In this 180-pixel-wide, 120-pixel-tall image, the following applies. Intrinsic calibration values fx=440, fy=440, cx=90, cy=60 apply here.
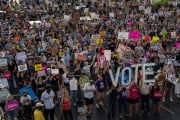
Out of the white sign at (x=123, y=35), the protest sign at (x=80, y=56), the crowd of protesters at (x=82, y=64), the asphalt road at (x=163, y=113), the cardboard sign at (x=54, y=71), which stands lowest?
the asphalt road at (x=163, y=113)

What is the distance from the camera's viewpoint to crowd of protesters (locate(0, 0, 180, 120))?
16.8 m

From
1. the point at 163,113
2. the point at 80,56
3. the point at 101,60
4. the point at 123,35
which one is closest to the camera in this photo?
the point at 163,113

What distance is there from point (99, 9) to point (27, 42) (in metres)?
18.5

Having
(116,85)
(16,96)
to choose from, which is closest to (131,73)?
(116,85)

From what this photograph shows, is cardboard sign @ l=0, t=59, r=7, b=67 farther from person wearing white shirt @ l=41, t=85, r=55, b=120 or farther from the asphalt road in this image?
person wearing white shirt @ l=41, t=85, r=55, b=120

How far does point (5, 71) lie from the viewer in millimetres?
20156

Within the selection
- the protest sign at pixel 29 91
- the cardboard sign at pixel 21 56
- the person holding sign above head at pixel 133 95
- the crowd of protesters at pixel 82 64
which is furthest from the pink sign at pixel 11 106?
the cardboard sign at pixel 21 56

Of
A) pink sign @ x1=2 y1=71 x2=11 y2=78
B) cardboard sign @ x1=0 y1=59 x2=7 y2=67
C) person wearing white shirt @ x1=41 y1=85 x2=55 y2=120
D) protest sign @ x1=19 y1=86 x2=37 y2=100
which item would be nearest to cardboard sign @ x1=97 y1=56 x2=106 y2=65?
pink sign @ x1=2 y1=71 x2=11 y2=78

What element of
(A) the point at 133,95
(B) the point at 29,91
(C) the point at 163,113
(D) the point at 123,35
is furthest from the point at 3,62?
(D) the point at 123,35

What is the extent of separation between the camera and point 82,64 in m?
21.5

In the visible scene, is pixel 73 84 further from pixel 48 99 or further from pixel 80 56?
pixel 80 56

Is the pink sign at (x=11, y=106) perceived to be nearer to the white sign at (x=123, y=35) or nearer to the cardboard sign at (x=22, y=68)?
the cardboard sign at (x=22, y=68)

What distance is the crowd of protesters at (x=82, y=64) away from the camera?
16797 millimetres

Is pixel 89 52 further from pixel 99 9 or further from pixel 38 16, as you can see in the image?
pixel 99 9
